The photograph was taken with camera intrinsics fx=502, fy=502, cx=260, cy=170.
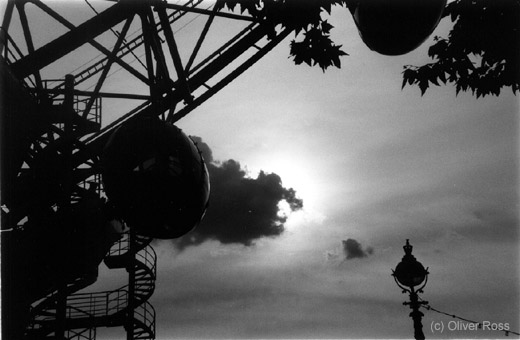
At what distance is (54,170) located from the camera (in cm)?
559

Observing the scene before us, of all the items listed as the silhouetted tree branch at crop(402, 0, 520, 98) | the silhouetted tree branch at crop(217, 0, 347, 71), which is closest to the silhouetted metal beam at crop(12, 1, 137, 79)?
the silhouetted tree branch at crop(217, 0, 347, 71)

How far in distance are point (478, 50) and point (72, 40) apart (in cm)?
387

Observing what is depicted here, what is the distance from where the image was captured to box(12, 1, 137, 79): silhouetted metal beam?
4.37 metres

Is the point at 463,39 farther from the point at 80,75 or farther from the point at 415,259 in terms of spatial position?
the point at 80,75

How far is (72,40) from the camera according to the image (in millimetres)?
5168

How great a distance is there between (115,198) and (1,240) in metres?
0.53

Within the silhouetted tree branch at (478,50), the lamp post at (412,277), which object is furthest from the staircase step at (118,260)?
the silhouetted tree branch at (478,50)

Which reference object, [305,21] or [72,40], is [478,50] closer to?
[305,21]

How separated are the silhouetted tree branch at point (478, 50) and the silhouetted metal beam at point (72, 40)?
3230 millimetres

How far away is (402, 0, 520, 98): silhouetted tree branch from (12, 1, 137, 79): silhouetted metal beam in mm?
3230

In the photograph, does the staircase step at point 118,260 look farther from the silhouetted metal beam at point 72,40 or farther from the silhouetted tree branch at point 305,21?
the silhouetted tree branch at point 305,21

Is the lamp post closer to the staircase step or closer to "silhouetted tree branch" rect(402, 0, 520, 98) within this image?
"silhouetted tree branch" rect(402, 0, 520, 98)

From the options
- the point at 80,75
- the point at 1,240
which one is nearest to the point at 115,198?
the point at 1,240

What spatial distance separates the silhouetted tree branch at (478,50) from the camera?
376 cm
